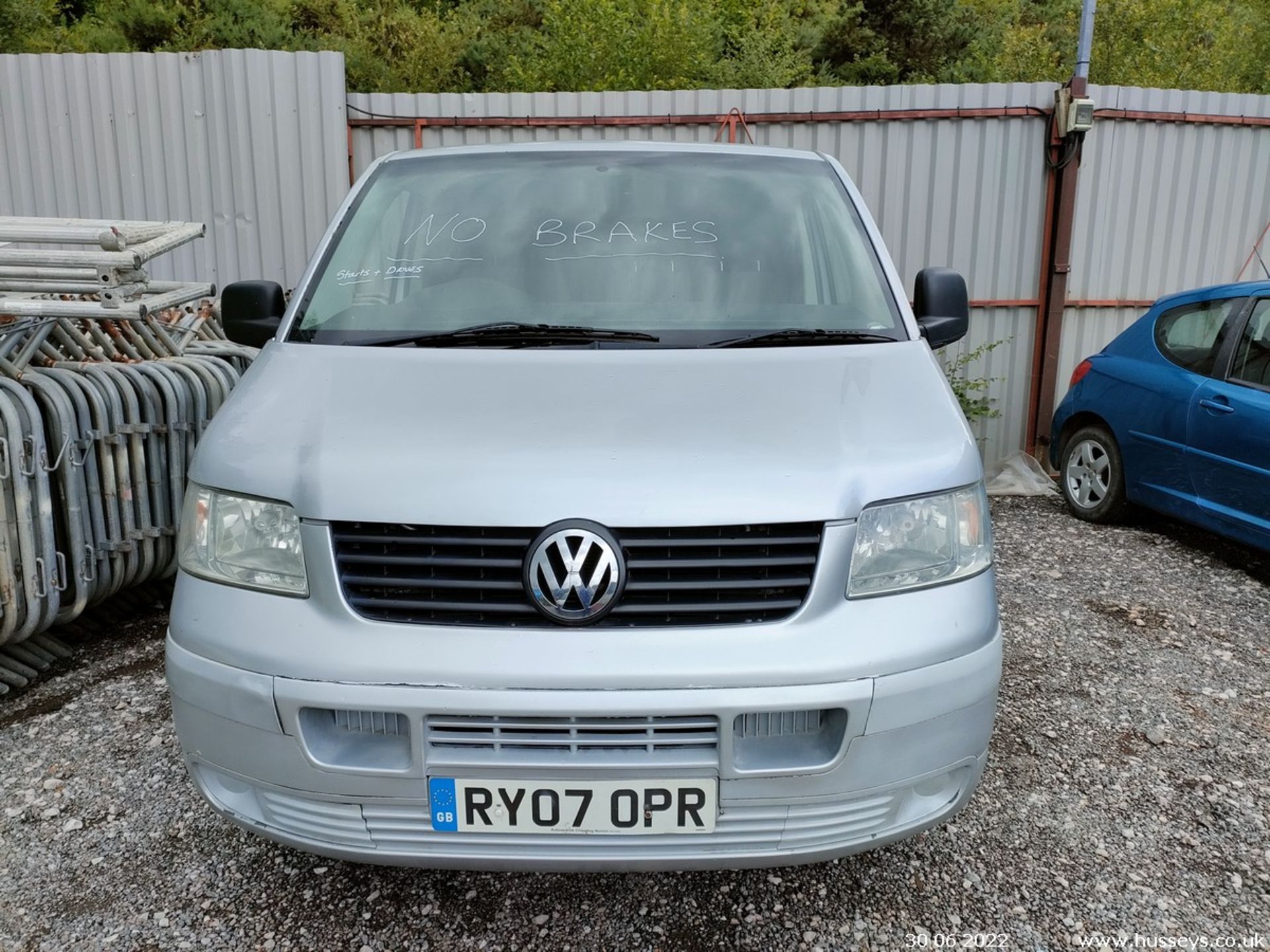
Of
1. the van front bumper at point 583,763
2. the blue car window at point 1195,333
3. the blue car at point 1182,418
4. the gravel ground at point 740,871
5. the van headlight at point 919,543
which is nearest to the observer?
the van front bumper at point 583,763

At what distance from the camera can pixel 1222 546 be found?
518cm

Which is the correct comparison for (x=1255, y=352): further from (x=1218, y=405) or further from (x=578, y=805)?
(x=578, y=805)

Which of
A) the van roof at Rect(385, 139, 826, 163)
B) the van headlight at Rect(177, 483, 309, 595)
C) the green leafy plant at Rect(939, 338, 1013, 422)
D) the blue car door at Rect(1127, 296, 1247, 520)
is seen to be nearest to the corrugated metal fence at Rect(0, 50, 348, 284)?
the van roof at Rect(385, 139, 826, 163)

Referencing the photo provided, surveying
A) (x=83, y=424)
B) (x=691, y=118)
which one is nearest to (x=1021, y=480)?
(x=691, y=118)

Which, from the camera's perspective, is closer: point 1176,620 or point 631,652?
point 631,652

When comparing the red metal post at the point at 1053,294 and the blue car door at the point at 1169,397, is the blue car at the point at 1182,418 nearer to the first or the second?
the blue car door at the point at 1169,397

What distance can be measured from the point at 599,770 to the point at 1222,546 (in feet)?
15.8

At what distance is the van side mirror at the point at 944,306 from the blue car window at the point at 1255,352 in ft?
8.43

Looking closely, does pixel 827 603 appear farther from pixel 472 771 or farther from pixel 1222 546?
pixel 1222 546

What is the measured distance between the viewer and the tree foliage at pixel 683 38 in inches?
559

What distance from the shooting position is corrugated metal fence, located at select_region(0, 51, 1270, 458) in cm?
643

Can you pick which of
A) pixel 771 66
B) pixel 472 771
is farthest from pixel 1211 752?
pixel 771 66

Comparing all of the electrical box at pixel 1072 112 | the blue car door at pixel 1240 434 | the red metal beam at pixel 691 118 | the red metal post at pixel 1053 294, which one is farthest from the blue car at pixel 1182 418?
the red metal beam at pixel 691 118

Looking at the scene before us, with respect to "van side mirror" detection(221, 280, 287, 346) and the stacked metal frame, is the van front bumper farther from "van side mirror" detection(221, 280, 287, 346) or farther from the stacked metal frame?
the stacked metal frame
